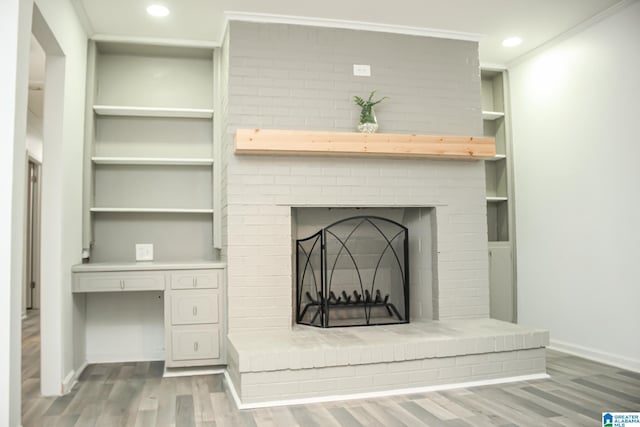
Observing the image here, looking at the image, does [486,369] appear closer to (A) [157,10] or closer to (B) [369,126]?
(B) [369,126]

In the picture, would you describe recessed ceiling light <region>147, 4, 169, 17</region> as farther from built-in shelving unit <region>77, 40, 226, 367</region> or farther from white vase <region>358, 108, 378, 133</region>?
white vase <region>358, 108, 378, 133</region>

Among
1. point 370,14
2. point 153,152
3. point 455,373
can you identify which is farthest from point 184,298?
point 370,14

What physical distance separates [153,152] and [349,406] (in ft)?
8.72

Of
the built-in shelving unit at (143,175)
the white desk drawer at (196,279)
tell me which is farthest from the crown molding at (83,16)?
the white desk drawer at (196,279)

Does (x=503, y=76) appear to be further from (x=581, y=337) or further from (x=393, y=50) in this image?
(x=581, y=337)

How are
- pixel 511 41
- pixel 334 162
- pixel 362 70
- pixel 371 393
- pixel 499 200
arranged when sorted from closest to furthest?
pixel 371 393, pixel 334 162, pixel 362 70, pixel 511 41, pixel 499 200

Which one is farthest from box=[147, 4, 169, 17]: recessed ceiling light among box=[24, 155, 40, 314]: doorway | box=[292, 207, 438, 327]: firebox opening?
box=[24, 155, 40, 314]: doorway

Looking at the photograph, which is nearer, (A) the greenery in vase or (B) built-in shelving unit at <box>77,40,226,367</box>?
(A) the greenery in vase

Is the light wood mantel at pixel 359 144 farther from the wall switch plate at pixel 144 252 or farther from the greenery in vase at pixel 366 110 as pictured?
the wall switch plate at pixel 144 252

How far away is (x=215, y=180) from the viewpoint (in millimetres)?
4254

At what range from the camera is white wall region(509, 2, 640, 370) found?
3760 mm

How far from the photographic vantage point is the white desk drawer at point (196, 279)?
3.81m

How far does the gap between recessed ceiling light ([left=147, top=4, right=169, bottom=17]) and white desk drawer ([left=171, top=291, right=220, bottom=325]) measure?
199cm

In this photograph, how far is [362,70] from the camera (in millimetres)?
4059
